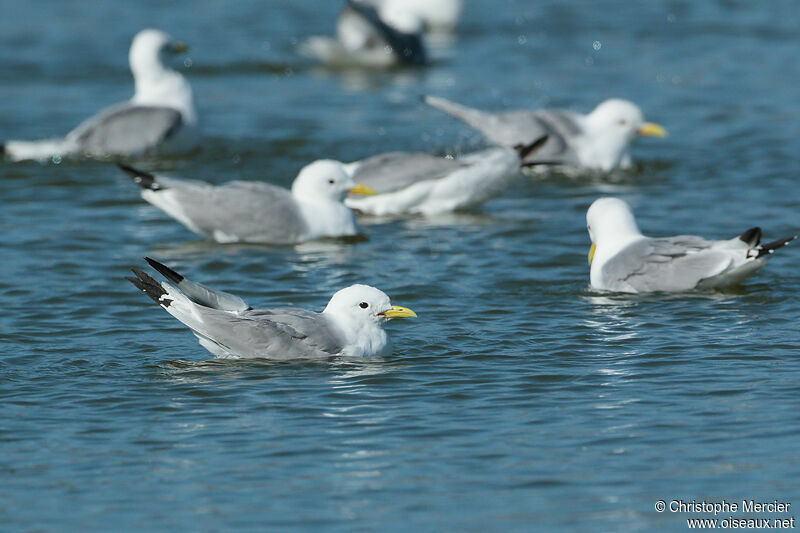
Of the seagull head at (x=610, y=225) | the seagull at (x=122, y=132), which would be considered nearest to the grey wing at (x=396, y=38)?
the seagull at (x=122, y=132)

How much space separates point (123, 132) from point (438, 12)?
1126cm

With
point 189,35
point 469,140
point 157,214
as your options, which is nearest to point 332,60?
point 189,35

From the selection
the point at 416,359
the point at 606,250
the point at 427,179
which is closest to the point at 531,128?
the point at 427,179

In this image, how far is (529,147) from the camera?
44.7ft

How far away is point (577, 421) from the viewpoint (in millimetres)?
7449

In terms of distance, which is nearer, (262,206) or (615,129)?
(262,206)

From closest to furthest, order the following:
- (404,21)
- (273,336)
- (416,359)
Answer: (273,336) < (416,359) < (404,21)

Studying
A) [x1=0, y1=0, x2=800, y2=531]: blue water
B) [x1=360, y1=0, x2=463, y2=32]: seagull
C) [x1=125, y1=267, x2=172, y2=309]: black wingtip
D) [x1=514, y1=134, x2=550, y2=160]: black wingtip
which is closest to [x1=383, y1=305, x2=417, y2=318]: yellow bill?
[x1=0, y1=0, x2=800, y2=531]: blue water

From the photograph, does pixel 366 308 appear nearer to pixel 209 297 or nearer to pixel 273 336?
pixel 273 336

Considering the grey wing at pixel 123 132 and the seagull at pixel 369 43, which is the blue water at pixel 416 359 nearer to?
the grey wing at pixel 123 132

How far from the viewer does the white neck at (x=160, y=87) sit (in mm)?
16328

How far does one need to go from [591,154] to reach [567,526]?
9447mm

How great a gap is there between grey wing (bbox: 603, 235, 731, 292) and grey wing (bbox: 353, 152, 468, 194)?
3.40 m

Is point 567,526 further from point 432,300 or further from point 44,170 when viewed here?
point 44,170
